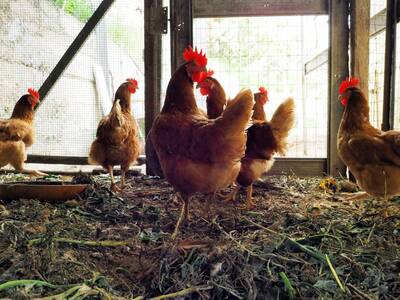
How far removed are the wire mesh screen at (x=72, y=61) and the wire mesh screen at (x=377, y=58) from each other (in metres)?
2.57

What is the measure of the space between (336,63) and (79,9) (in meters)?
3.01

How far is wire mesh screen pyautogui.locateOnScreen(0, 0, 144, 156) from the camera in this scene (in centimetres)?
402

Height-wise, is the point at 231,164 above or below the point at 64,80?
below

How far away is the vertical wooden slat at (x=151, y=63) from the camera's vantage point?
3.83m

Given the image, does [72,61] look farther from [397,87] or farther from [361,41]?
[397,87]

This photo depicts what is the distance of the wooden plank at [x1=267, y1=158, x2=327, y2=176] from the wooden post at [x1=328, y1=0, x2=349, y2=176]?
10cm

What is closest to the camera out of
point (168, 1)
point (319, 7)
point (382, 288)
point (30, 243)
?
point (382, 288)

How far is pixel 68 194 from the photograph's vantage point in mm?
2666

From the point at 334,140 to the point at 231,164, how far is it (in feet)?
6.93

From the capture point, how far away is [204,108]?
3863 mm

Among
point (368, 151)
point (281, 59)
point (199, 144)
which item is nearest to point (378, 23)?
point (281, 59)


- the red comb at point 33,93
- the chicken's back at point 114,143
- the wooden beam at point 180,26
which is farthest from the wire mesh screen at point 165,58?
the red comb at point 33,93

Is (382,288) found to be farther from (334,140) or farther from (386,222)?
(334,140)

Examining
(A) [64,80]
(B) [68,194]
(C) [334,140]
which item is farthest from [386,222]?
(A) [64,80]
